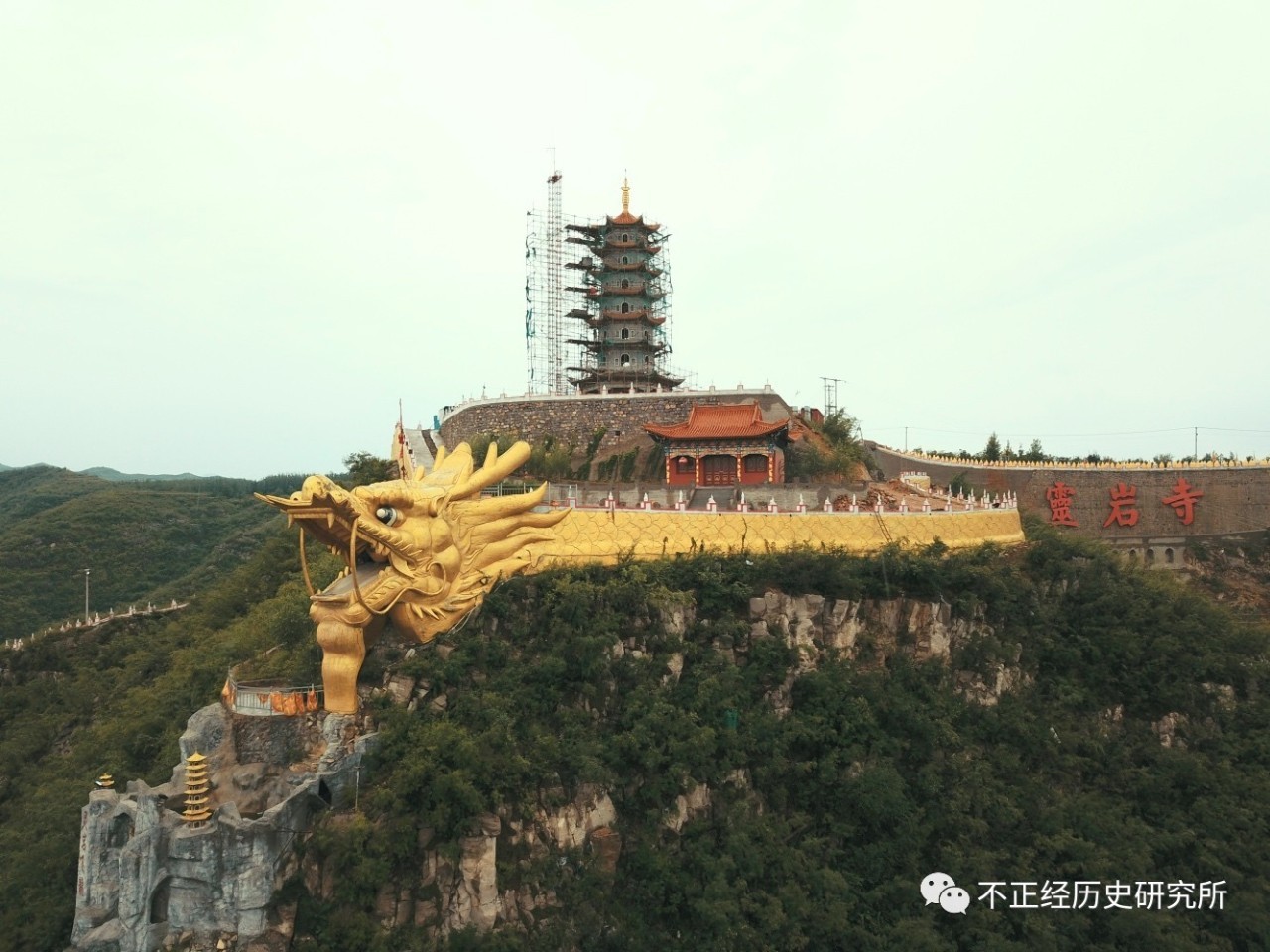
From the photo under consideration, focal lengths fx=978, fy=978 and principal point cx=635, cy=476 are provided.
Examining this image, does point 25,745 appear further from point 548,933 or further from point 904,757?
point 904,757

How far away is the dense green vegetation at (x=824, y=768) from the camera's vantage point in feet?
39.8

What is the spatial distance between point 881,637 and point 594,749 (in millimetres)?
5670

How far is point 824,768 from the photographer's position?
13984mm

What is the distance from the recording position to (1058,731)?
15898 millimetres

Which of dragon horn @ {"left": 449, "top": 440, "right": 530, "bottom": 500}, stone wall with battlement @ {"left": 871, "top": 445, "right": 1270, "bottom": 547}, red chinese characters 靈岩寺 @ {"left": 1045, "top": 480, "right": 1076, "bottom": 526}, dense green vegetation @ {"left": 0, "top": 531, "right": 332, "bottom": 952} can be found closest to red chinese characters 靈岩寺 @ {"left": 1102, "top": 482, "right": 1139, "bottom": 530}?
stone wall with battlement @ {"left": 871, "top": 445, "right": 1270, "bottom": 547}

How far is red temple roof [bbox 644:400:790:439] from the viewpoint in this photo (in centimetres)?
2239

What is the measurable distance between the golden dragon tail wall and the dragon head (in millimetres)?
16

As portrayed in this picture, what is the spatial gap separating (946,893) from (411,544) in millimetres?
8798

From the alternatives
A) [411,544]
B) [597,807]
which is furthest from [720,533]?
[411,544]

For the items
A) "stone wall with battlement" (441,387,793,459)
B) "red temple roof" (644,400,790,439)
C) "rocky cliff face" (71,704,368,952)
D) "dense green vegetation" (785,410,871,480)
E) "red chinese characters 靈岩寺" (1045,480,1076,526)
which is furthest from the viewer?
"stone wall with battlement" (441,387,793,459)

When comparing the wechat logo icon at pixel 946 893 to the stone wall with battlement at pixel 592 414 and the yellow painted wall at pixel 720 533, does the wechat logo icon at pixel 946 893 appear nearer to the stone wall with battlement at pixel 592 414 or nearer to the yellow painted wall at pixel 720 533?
the yellow painted wall at pixel 720 533

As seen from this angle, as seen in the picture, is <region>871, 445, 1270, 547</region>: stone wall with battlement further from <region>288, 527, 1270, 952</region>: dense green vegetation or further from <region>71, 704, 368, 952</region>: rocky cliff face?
<region>71, 704, 368, 952</region>: rocky cliff face

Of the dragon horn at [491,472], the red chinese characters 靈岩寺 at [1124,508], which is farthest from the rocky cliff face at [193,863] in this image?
the red chinese characters 靈岩寺 at [1124,508]

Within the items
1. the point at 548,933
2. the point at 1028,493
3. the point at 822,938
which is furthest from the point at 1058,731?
the point at 1028,493
